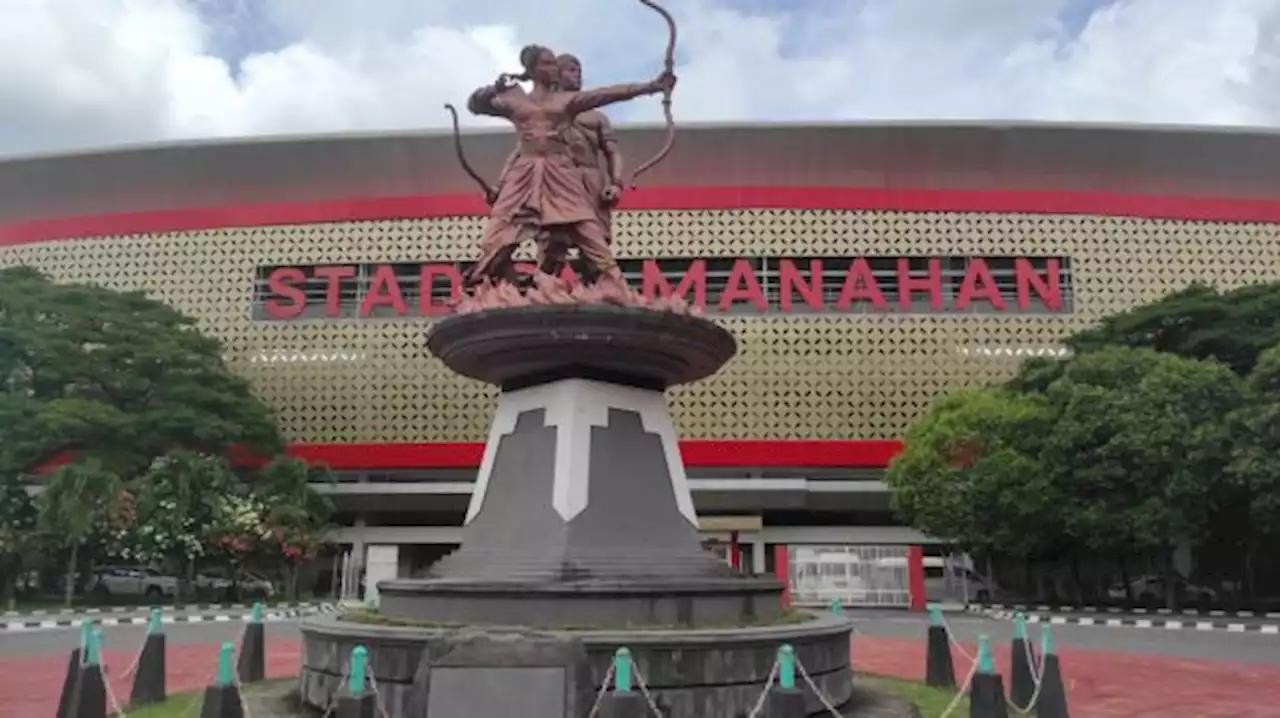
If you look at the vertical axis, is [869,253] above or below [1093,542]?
above

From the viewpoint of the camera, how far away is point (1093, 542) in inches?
899

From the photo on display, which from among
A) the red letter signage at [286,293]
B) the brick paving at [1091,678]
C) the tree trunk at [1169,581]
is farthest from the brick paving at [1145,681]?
the red letter signage at [286,293]

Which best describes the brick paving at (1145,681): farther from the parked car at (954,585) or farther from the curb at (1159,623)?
the parked car at (954,585)

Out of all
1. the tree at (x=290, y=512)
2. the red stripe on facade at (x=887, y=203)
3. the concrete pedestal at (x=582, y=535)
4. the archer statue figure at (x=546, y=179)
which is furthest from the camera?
the red stripe on facade at (x=887, y=203)

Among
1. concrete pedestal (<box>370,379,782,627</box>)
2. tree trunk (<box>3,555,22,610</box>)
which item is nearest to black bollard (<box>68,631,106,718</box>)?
concrete pedestal (<box>370,379,782,627</box>)

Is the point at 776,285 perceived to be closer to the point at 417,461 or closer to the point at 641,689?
the point at 417,461

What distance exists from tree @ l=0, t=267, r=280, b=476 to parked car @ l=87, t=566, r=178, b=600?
152 inches

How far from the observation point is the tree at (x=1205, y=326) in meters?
25.2

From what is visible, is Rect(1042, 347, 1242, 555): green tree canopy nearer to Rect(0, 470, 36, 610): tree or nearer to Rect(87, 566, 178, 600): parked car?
Rect(87, 566, 178, 600): parked car

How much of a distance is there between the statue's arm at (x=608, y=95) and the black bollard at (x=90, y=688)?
5897mm

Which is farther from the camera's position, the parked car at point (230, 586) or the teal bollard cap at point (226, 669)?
the parked car at point (230, 586)

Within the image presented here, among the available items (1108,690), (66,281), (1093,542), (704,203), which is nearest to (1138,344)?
(1093,542)

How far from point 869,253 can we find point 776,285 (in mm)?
3117

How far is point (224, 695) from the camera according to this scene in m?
5.86
